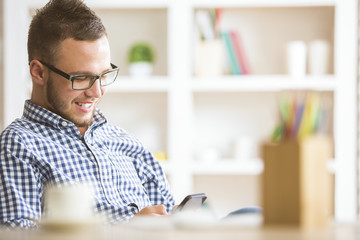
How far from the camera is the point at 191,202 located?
1.74 m

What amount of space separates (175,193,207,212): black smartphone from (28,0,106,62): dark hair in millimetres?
543

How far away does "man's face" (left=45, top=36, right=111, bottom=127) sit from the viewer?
1.84 metres

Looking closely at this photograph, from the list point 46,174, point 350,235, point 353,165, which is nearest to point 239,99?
point 353,165

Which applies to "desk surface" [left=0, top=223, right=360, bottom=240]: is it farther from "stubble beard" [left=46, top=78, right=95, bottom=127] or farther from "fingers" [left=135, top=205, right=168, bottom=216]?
"stubble beard" [left=46, top=78, right=95, bottom=127]

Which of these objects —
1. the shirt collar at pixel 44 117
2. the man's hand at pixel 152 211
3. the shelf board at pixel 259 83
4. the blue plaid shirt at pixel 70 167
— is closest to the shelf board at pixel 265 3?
the shelf board at pixel 259 83

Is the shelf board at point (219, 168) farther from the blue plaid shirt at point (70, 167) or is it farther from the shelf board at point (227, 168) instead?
the blue plaid shirt at point (70, 167)

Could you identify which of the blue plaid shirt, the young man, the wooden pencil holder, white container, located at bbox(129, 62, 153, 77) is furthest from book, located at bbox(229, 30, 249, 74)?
the wooden pencil holder

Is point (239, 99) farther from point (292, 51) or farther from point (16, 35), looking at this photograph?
point (16, 35)

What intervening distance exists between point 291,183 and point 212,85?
2.36 metres

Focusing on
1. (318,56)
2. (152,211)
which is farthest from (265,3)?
(152,211)

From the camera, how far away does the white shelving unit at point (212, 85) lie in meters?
3.37

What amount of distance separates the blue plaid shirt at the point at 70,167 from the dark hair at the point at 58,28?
0.17 meters

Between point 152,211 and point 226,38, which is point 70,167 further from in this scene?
point 226,38

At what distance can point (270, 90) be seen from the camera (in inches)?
138
